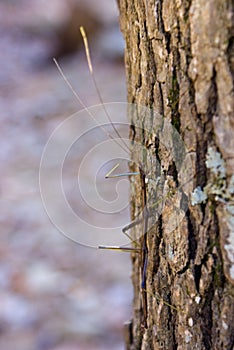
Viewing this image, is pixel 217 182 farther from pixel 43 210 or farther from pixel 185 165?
pixel 43 210

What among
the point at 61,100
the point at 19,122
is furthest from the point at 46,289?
the point at 61,100

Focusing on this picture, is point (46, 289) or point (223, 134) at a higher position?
point (223, 134)

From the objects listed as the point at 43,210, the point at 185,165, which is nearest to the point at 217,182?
the point at 185,165

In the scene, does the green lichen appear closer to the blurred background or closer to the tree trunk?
the tree trunk

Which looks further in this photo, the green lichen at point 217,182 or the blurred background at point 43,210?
the blurred background at point 43,210

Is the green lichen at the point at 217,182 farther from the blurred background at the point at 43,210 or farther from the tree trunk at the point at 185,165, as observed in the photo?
the blurred background at the point at 43,210

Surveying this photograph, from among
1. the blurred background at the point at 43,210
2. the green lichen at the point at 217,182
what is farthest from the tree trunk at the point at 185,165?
the blurred background at the point at 43,210

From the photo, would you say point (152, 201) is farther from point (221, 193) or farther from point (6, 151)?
point (6, 151)
